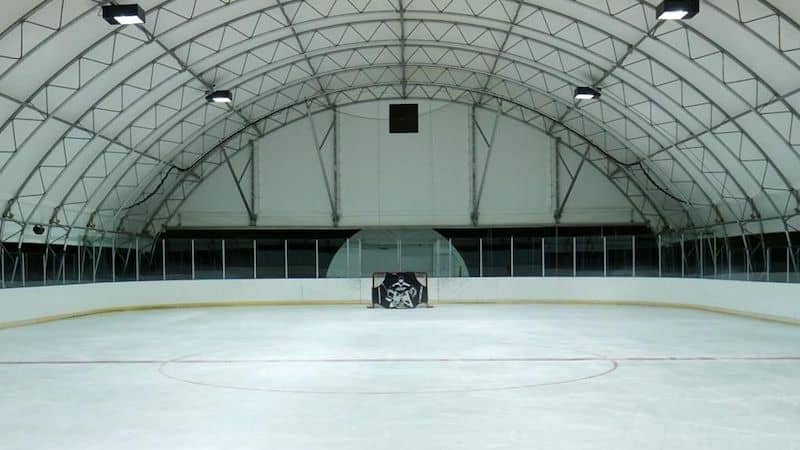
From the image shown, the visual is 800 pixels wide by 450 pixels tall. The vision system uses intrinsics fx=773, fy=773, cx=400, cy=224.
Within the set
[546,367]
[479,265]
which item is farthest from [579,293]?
[546,367]

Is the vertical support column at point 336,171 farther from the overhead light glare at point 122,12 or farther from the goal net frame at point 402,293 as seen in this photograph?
the overhead light glare at point 122,12

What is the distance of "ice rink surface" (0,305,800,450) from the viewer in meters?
9.16

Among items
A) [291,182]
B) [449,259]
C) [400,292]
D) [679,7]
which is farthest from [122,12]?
[291,182]

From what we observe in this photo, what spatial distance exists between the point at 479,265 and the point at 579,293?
5.25m

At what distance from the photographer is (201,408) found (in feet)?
36.0

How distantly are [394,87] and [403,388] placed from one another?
31.1 metres

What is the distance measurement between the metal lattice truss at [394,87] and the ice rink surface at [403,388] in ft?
28.3

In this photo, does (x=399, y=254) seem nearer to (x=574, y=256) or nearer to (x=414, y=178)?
(x=414, y=178)

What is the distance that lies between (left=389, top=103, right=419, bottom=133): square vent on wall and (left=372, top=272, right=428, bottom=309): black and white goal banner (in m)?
10.2

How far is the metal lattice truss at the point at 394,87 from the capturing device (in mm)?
24969

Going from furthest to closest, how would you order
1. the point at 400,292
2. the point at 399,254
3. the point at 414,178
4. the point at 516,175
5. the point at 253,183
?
the point at 253,183 → the point at 516,175 → the point at 414,178 → the point at 399,254 → the point at 400,292

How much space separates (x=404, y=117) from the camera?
4341 centimetres

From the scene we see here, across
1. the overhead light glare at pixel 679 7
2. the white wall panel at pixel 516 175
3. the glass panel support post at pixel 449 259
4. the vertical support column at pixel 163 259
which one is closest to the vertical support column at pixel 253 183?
the vertical support column at pixel 163 259

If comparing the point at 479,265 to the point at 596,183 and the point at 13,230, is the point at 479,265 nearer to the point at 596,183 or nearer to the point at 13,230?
the point at 596,183
